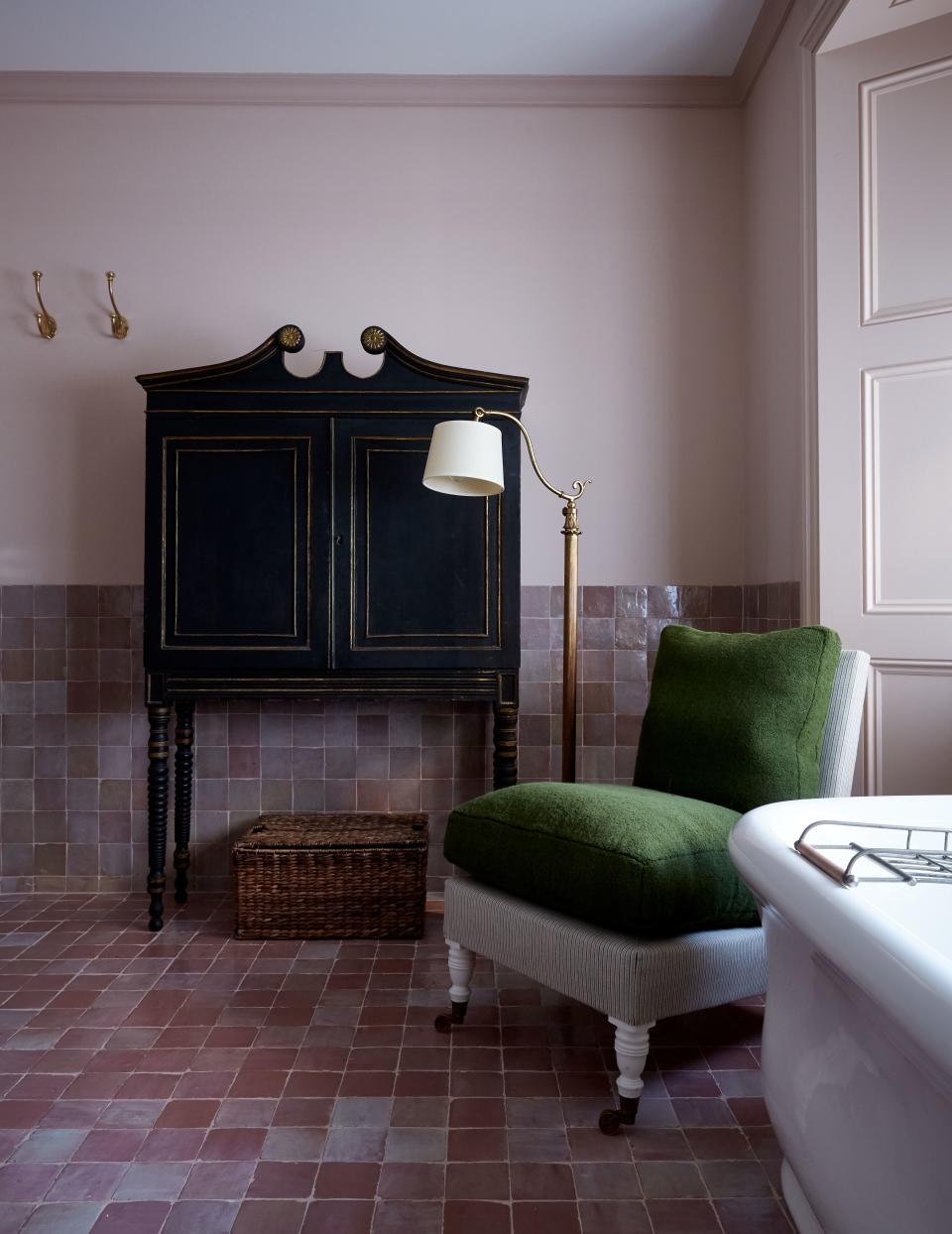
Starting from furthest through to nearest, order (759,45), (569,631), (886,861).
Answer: (759,45) → (569,631) → (886,861)

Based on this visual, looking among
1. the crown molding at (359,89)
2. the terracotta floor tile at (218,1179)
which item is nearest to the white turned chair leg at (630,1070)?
the terracotta floor tile at (218,1179)

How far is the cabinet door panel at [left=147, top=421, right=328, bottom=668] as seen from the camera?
2.80 meters

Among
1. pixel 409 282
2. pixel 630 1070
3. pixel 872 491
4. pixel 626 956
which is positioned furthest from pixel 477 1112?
pixel 409 282

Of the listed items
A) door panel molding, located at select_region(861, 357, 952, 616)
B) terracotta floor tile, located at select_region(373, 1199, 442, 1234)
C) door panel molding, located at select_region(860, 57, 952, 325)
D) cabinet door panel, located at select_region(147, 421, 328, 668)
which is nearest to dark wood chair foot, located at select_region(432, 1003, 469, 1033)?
terracotta floor tile, located at select_region(373, 1199, 442, 1234)

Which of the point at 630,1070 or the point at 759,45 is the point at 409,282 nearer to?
the point at 759,45

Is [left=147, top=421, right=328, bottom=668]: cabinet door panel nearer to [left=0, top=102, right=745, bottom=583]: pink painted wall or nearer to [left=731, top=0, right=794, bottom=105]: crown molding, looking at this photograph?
[left=0, top=102, right=745, bottom=583]: pink painted wall

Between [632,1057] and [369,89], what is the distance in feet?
10.5

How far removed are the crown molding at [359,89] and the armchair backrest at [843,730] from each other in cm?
232

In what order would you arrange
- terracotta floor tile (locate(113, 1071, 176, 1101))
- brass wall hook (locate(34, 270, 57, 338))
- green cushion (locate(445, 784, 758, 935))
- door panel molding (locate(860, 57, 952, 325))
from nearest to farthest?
green cushion (locate(445, 784, 758, 935)), terracotta floor tile (locate(113, 1071, 176, 1101)), door panel molding (locate(860, 57, 952, 325)), brass wall hook (locate(34, 270, 57, 338))

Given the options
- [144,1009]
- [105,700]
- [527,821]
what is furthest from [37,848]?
[527,821]

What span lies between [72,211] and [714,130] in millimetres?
2357

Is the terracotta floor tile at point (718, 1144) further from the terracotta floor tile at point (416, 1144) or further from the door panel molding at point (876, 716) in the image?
the door panel molding at point (876, 716)

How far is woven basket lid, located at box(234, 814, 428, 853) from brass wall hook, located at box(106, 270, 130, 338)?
180 centimetres

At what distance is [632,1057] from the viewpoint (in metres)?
1.72
